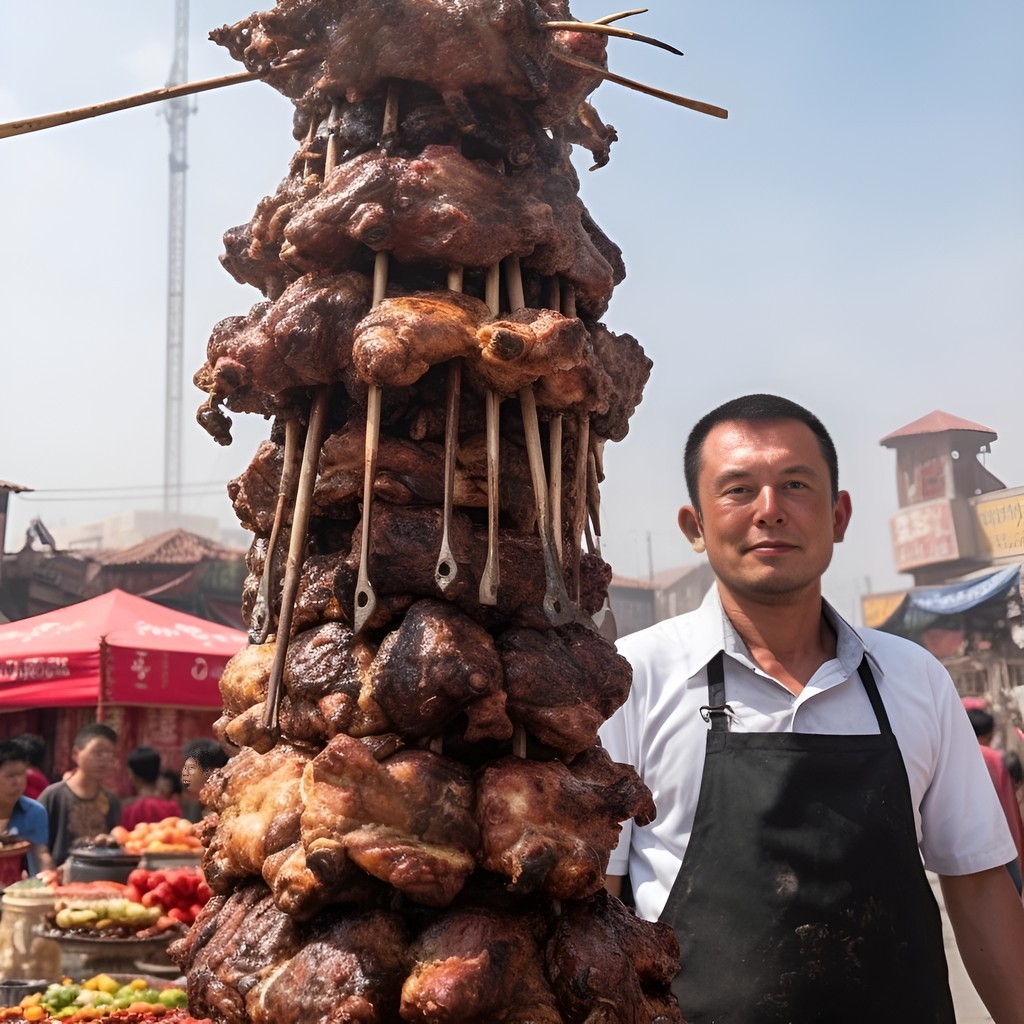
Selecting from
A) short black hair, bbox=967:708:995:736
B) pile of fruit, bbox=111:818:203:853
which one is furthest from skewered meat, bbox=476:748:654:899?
short black hair, bbox=967:708:995:736

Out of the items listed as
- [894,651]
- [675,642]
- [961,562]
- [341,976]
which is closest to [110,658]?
[675,642]

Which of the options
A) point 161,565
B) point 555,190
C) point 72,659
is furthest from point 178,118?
point 555,190

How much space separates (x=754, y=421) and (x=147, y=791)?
8710mm

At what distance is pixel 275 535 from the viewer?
7.77 feet

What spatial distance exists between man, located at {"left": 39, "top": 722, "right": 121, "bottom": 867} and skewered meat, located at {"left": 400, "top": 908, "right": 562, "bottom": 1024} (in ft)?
24.4

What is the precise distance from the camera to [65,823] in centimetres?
856

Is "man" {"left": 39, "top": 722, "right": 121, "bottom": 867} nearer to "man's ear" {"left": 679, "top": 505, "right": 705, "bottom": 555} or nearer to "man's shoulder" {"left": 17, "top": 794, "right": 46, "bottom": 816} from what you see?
"man's shoulder" {"left": 17, "top": 794, "right": 46, "bottom": 816}

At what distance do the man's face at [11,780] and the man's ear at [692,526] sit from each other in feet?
21.0

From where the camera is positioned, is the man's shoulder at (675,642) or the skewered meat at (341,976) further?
the man's shoulder at (675,642)

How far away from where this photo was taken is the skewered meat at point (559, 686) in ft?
6.88

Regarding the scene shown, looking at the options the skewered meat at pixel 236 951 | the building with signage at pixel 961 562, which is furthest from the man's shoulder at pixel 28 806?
the building with signage at pixel 961 562

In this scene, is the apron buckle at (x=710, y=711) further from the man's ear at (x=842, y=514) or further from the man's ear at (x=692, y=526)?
the man's ear at (x=842, y=514)

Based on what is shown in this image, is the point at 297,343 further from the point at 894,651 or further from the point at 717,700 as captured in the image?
the point at 894,651

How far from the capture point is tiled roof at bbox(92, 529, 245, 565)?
78.8 feet
